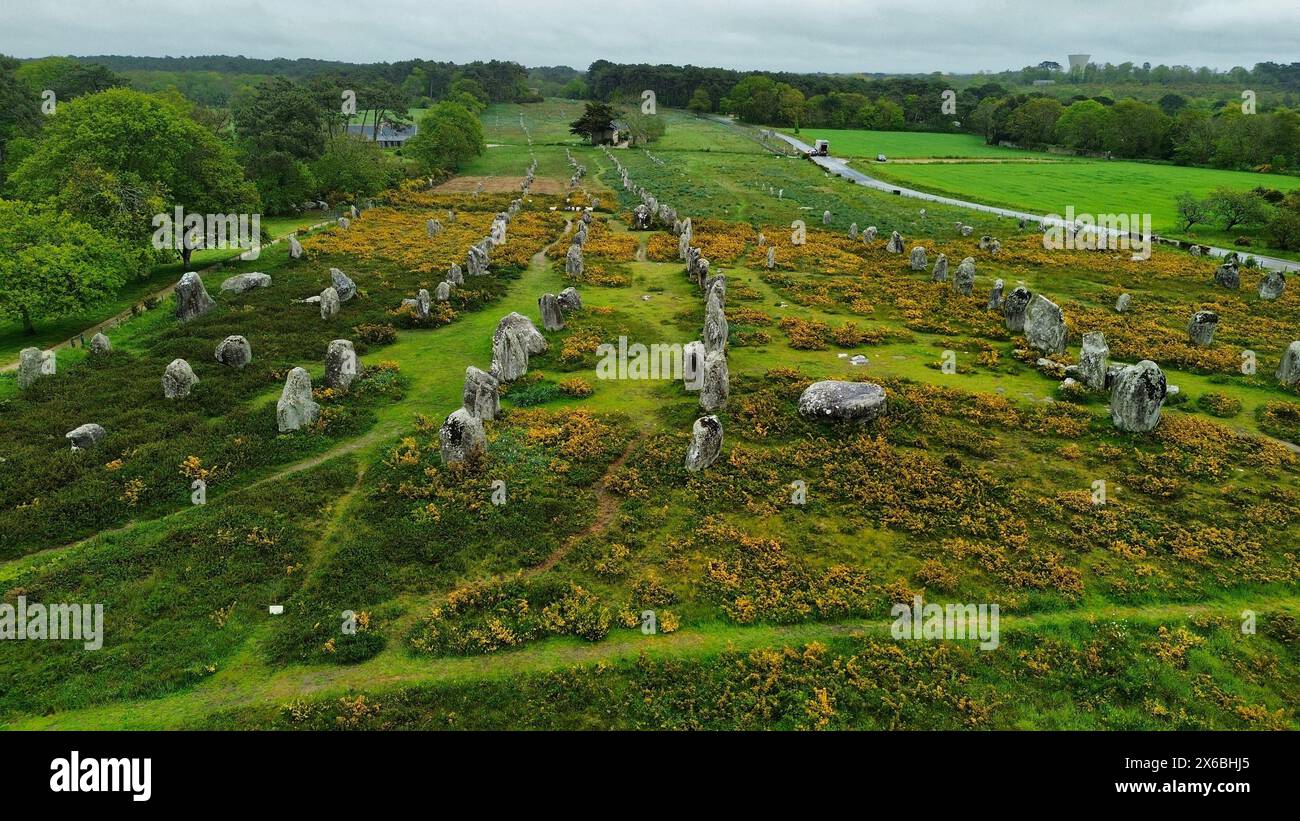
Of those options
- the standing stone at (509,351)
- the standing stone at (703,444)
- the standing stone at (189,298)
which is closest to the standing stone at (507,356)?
the standing stone at (509,351)

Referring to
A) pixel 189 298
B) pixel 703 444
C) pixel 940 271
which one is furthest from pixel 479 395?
pixel 940 271

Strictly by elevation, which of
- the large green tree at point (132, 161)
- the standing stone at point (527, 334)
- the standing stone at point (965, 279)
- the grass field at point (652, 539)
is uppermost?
the large green tree at point (132, 161)

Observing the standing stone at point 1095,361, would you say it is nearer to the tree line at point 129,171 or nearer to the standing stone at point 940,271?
the standing stone at point 940,271

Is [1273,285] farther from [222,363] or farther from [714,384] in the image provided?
[222,363]

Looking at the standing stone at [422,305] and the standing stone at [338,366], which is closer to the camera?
the standing stone at [338,366]

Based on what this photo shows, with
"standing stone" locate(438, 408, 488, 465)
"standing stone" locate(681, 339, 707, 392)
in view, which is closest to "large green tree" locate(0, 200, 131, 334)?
"standing stone" locate(438, 408, 488, 465)

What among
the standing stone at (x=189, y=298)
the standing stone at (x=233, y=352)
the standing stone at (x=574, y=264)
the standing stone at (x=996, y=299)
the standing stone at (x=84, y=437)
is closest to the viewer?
the standing stone at (x=84, y=437)
